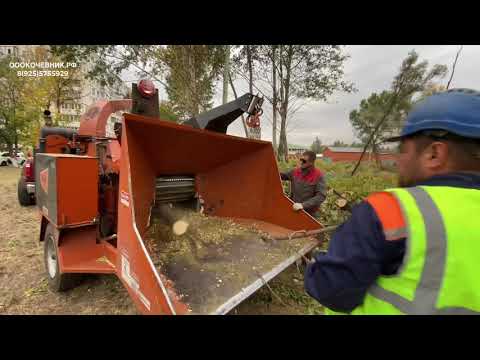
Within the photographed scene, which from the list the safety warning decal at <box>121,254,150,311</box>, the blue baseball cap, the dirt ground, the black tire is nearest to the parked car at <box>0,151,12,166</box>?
the black tire

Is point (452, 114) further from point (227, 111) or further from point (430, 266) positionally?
point (227, 111)

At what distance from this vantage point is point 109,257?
8.35 ft

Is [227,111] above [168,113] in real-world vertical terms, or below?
below

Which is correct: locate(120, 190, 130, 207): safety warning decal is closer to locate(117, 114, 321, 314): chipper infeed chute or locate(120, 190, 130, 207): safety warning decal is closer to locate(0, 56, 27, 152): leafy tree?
locate(117, 114, 321, 314): chipper infeed chute

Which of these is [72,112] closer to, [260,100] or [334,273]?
[260,100]

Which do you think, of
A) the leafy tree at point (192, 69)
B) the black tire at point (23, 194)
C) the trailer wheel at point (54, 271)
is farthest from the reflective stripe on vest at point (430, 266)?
the leafy tree at point (192, 69)

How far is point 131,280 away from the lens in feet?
6.04

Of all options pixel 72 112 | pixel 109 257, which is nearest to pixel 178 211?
pixel 109 257

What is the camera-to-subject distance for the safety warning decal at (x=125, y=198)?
6.35 ft

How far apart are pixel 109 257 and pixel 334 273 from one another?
247 centimetres

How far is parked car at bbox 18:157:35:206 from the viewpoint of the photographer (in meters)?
6.66

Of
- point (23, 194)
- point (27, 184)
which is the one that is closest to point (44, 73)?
A: point (23, 194)

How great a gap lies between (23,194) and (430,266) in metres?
9.74

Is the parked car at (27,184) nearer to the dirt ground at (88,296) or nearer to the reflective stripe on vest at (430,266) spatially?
the dirt ground at (88,296)
